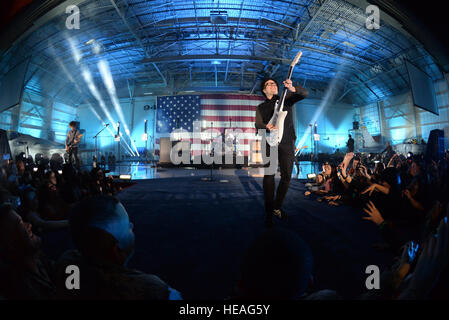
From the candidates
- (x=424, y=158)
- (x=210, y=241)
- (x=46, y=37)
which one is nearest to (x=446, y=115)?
(x=424, y=158)

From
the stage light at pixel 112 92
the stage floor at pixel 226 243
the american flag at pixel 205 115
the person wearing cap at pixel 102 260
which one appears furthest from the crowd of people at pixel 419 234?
the stage light at pixel 112 92

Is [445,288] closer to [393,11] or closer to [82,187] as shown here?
[393,11]

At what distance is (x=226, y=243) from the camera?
118 cm

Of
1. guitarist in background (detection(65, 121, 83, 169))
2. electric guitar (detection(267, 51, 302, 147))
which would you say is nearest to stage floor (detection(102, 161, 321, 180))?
guitarist in background (detection(65, 121, 83, 169))

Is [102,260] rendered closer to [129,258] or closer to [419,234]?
[129,258]

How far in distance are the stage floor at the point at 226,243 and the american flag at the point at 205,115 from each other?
12.3m

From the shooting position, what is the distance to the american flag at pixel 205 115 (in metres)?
14.2

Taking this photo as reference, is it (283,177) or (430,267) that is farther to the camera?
(283,177)

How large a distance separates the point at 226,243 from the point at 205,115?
45.4 feet

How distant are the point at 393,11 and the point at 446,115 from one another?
0.52 metres

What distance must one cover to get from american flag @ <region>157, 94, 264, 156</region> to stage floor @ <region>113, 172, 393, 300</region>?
12.3m

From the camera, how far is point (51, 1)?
0.87 meters

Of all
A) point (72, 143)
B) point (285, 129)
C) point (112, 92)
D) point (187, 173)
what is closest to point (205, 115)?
point (187, 173)
